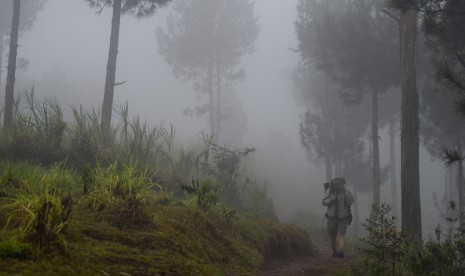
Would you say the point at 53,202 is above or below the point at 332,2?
below

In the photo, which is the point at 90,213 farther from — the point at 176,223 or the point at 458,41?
the point at 458,41

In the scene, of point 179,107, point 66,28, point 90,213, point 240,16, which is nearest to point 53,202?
point 90,213

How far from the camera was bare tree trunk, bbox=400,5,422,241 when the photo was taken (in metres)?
10.3

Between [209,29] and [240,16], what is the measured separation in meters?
2.88

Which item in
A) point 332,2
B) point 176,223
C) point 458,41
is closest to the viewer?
point 176,223

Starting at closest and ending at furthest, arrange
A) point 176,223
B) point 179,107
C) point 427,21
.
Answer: point 176,223 → point 427,21 → point 179,107

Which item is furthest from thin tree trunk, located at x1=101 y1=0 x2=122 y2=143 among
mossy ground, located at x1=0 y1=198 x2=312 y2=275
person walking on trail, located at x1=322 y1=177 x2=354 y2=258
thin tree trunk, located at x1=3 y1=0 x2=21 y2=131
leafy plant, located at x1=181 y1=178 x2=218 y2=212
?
person walking on trail, located at x1=322 y1=177 x2=354 y2=258

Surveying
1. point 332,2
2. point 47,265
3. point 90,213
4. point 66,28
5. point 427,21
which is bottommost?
point 47,265

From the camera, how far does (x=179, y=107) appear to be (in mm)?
56625

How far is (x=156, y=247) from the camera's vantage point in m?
4.82

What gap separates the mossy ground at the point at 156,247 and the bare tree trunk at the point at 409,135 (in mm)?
3952

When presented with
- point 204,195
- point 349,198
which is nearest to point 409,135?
point 349,198

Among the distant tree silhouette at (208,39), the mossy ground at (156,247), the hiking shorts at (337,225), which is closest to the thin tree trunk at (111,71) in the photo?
the mossy ground at (156,247)

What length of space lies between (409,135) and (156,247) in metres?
8.03
